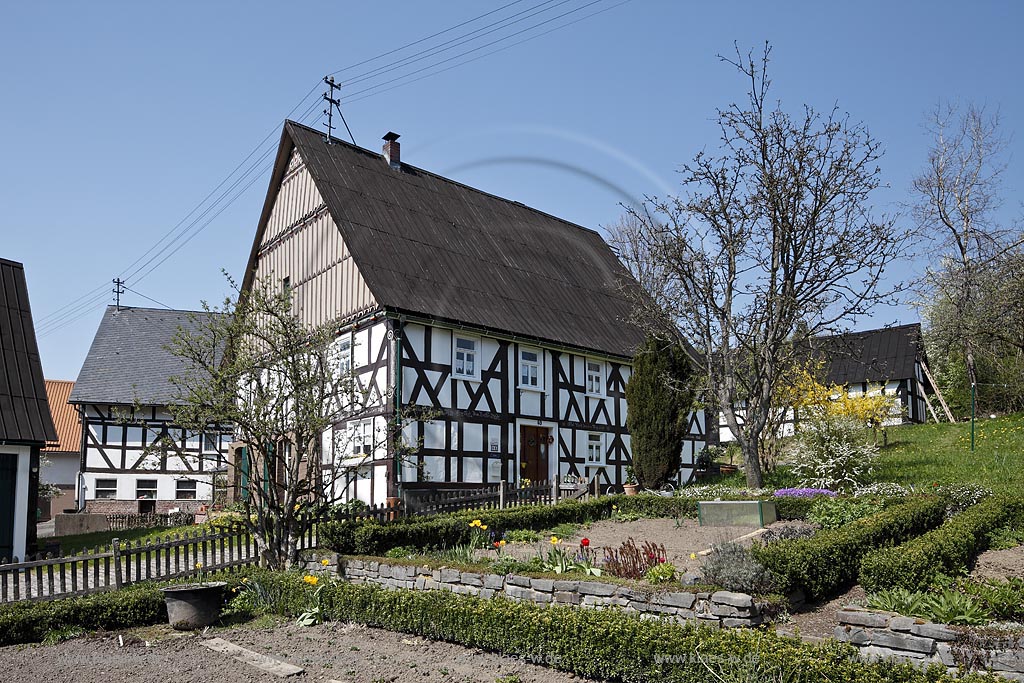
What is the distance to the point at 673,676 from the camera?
23.7ft

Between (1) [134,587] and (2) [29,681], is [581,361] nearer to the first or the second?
(1) [134,587]

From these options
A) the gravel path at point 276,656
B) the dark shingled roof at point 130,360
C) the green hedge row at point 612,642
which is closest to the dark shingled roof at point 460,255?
the gravel path at point 276,656

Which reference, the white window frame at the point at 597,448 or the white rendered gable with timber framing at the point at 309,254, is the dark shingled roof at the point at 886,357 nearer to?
the white window frame at the point at 597,448

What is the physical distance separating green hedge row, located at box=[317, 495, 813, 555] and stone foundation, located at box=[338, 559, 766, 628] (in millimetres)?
1049

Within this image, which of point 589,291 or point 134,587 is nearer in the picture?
point 134,587

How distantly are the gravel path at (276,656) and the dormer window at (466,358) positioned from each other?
1120cm

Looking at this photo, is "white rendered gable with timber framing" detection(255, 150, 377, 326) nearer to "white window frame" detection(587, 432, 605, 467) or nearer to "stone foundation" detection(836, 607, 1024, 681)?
"white window frame" detection(587, 432, 605, 467)

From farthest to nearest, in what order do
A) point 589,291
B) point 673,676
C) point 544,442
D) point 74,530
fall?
point 589,291 → point 74,530 → point 544,442 → point 673,676

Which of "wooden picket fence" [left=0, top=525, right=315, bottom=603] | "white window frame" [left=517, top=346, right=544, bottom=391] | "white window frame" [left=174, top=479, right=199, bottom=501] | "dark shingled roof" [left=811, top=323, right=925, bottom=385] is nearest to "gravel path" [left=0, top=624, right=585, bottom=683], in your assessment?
"wooden picket fence" [left=0, top=525, right=315, bottom=603]

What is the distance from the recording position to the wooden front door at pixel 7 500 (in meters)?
16.7

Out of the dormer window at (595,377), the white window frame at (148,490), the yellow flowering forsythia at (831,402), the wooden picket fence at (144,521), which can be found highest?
the dormer window at (595,377)

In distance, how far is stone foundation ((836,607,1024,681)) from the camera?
6.37 m

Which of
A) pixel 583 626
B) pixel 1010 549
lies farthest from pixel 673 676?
pixel 1010 549

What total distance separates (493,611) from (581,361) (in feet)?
54.0
